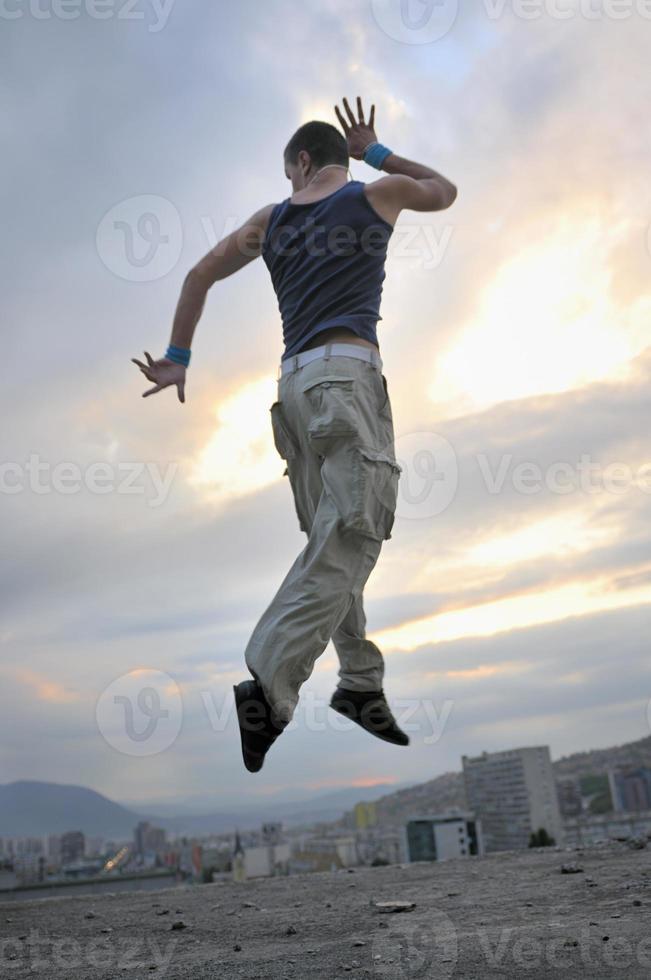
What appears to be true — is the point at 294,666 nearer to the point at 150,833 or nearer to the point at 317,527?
the point at 317,527

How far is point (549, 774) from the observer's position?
118m

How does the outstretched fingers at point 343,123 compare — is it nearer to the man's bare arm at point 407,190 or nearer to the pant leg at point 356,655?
the man's bare arm at point 407,190

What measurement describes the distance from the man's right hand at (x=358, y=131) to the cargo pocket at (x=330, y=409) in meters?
1.50

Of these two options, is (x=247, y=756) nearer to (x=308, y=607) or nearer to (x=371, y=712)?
(x=308, y=607)

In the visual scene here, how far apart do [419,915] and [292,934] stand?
60cm

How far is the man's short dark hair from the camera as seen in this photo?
414 centimetres

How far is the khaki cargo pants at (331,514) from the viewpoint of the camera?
11.0 ft

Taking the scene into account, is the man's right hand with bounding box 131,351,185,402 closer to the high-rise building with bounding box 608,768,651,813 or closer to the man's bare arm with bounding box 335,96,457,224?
the man's bare arm with bounding box 335,96,457,224

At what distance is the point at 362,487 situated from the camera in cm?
345

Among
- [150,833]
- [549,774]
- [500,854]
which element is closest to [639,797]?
[549,774]

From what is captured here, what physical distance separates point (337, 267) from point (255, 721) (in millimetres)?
1987

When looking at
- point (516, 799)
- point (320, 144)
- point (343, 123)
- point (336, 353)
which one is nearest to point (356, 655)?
point (336, 353)

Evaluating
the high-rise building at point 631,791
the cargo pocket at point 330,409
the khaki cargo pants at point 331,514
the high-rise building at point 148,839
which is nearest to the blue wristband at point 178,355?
the khaki cargo pants at point 331,514

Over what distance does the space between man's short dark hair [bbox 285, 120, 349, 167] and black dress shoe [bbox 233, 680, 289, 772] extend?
2.51m
